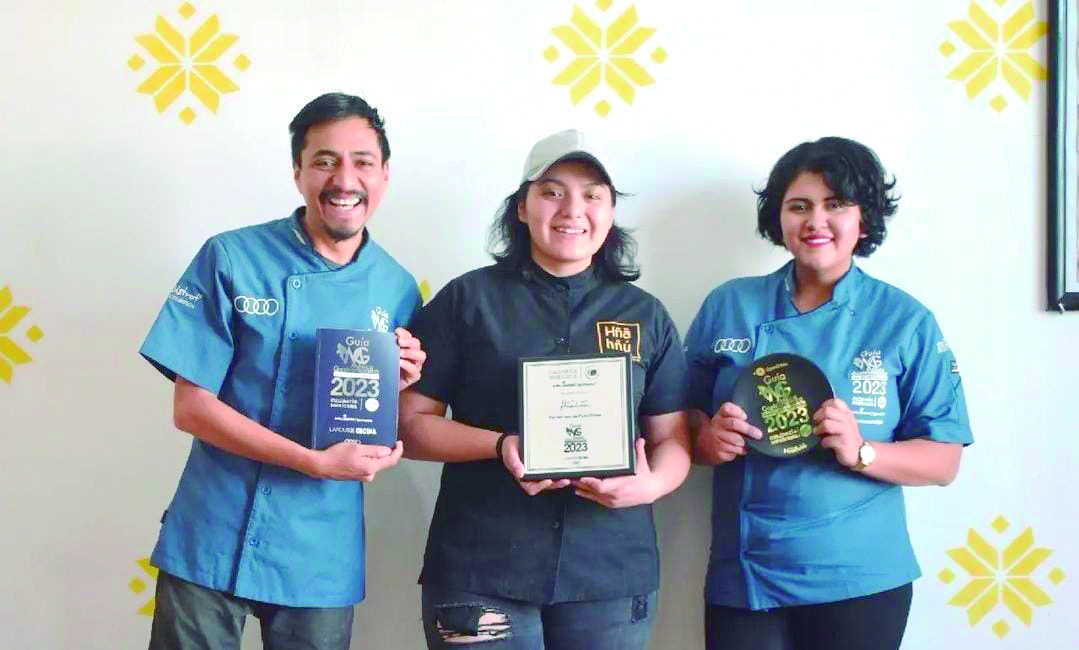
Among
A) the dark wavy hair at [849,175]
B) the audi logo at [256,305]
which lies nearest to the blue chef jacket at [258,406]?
the audi logo at [256,305]

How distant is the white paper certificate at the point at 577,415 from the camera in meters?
1.42

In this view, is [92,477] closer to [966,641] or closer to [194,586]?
[194,586]

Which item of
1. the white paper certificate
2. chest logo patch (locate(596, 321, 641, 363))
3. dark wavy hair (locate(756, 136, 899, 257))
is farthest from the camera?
dark wavy hair (locate(756, 136, 899, 257))

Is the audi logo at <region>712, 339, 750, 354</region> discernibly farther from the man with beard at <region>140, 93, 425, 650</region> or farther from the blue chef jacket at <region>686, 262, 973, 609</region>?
the man with beard at <region>140, 93, 425, 650</region>

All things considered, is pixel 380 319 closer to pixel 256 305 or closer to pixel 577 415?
pixel 256 305

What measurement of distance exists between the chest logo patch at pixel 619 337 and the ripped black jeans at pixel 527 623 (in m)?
0.42

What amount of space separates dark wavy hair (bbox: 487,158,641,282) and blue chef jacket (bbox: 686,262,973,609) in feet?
0.79

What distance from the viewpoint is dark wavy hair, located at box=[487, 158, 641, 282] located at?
163 cm

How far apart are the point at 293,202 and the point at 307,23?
16.0 inches

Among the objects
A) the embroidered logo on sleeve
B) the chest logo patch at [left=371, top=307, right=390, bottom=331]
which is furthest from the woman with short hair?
the embroidered logo on sleeve

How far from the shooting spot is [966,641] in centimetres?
197

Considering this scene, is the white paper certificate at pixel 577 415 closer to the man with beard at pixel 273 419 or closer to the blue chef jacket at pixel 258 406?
the man with beard at pixel 273 419

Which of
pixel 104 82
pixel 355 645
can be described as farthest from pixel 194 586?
pixel 104 82

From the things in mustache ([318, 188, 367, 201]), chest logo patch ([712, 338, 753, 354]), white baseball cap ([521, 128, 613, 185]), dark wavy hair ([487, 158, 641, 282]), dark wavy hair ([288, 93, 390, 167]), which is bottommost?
chest logo patch ([712, 338, 753, 354])
